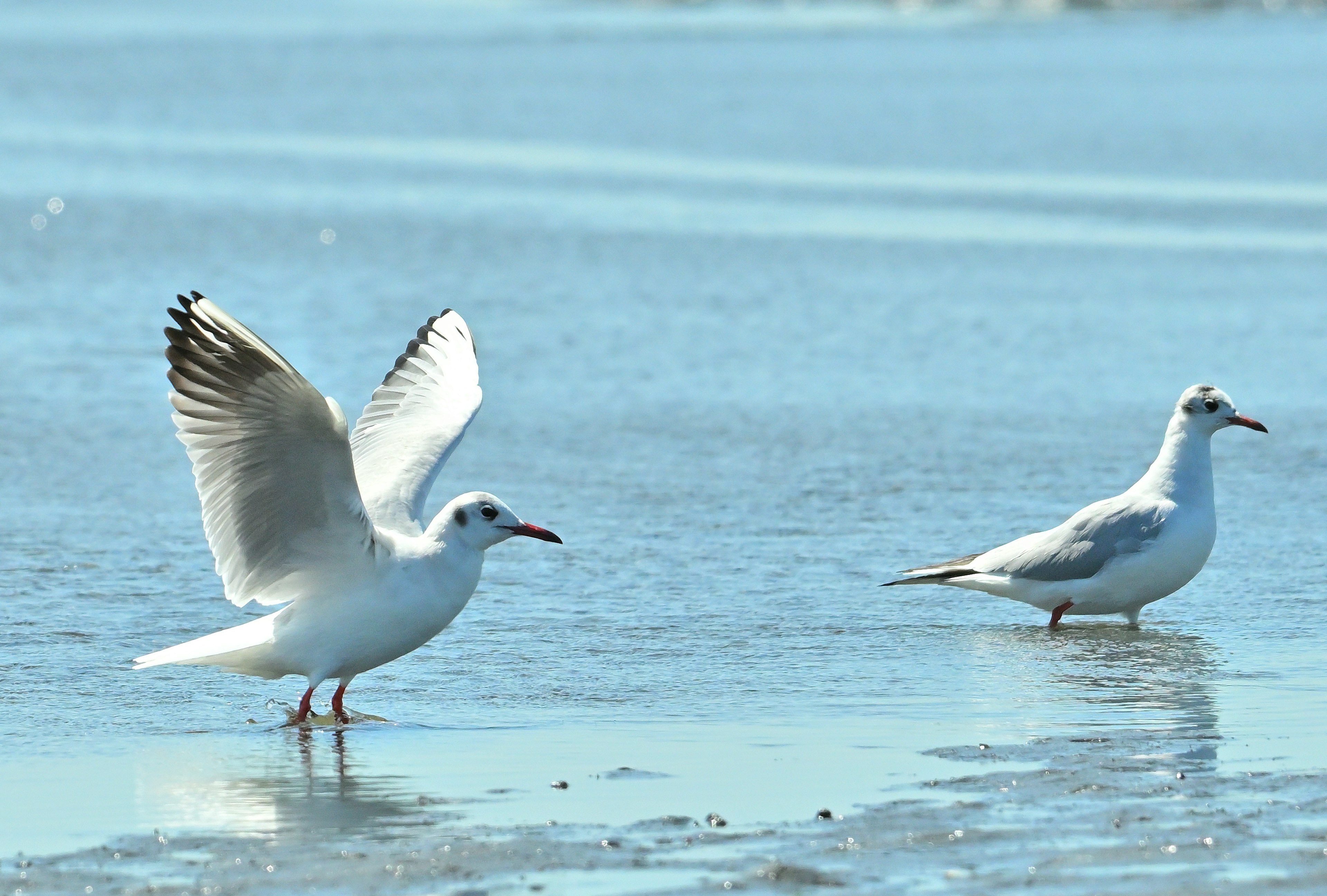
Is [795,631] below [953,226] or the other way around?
below

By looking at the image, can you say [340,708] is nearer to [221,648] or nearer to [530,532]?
[221,648]

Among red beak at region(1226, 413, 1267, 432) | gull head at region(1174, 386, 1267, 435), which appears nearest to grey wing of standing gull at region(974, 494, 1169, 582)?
gull head at region(1174, 386, 1267, 435)

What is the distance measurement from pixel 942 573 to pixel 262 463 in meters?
2.95

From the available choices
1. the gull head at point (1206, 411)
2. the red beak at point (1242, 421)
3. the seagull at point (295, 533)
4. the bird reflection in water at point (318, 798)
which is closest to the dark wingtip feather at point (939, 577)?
the gull head at point (1206, 411)

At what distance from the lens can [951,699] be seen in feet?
22.0

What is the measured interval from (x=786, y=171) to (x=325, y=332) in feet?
30.2

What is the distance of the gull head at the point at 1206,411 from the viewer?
28.2 ft

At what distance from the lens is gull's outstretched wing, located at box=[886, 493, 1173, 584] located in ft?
26.7

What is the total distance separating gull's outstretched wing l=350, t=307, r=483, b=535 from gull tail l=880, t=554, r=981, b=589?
1.83 m

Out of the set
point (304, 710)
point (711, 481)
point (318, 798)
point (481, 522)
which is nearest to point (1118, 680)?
point (481, 522)

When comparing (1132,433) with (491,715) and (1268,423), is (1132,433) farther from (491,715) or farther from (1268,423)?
(491,715)

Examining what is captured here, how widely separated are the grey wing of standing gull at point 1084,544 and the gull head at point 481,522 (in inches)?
85.8

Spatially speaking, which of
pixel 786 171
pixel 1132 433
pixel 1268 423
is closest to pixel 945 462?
pixel 1132 433

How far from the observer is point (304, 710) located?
22.2 feet
